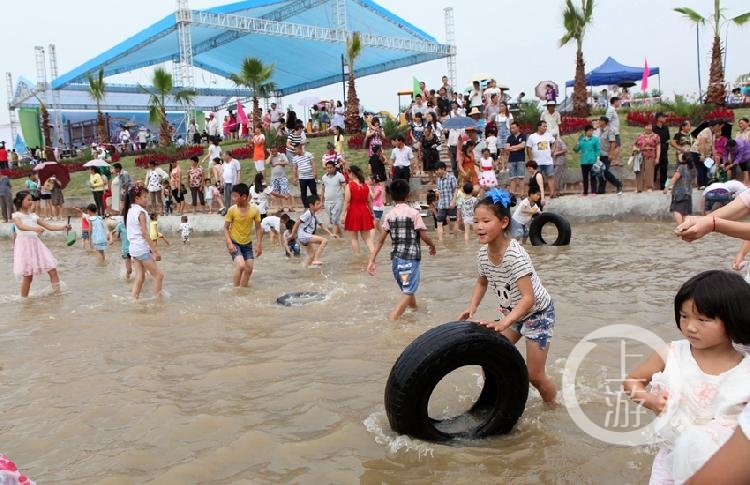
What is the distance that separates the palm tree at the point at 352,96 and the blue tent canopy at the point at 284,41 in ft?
29.8

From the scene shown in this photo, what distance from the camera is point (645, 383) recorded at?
2.73m

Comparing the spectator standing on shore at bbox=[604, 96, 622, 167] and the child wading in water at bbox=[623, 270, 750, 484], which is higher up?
the spectator standing on shore at bbox=[604, 96, 622, 167]

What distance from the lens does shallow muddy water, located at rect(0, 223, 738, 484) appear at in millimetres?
4238

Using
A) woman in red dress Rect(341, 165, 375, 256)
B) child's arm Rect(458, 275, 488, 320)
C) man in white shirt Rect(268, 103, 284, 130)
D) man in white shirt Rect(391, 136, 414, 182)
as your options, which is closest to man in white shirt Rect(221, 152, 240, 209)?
man in white shirt Rect(391, 136, 414, 182)

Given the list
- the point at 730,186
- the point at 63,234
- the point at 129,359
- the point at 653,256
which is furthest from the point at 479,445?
the point at 63,234

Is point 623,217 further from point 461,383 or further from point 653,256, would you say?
point 461,383

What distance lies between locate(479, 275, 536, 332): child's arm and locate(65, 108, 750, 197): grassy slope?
15377 mm

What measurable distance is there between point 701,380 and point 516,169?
1395 cm

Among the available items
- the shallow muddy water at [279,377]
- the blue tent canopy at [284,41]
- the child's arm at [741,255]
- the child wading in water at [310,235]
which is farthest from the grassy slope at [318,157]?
the child's arm at [741,255]

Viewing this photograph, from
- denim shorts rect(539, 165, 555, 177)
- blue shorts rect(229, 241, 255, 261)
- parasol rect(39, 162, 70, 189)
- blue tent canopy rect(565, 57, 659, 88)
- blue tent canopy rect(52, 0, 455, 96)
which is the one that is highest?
blue tent canopy rect(52, 0, 455, 96)

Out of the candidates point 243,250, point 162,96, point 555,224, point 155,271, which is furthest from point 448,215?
point 162,96

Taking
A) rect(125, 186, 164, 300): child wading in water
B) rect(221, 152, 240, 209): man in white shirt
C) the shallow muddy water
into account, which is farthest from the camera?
rect(221, 152, 240, 209): man in white shirt

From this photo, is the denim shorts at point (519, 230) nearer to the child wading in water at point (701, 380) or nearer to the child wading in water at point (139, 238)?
the child wading in water at point (139, 238)

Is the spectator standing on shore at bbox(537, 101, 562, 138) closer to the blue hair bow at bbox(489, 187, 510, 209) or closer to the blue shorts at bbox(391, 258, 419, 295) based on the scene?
the blue shorts at bbox(391, 258, 419, 295)
